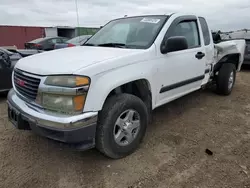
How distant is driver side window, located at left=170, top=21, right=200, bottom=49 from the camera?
141 inches

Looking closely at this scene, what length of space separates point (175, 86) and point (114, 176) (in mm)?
1628

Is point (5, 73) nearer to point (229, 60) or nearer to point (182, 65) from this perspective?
point (182, 65)

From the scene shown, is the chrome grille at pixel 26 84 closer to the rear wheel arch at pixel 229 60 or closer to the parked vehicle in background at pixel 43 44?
the rear wheel arch at pixel 229 60

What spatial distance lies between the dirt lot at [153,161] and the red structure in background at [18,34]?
20234 mm

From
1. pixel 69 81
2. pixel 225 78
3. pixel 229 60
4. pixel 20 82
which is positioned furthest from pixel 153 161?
pixel 229 60

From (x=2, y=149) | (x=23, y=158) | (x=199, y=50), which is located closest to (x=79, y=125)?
(x=23, y=158)

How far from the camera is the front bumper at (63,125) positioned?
87.4 inches

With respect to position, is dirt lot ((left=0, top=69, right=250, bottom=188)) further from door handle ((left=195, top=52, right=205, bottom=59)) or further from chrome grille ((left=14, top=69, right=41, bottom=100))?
door handle ((left=195, top=52, right=205, bottom=59))

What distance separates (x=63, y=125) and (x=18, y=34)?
22769 millimetres

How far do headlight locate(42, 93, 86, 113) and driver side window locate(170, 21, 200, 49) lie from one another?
1969 mm

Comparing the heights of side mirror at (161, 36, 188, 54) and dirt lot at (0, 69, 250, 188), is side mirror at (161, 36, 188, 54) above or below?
above

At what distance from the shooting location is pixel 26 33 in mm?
22547

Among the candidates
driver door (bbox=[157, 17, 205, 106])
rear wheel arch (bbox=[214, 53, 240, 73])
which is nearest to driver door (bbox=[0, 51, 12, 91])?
driver door (bbox=[157, 17, 205, 106])

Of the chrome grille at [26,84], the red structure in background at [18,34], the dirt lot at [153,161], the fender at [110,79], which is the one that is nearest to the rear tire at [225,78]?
the dirt lot at [153,161]
